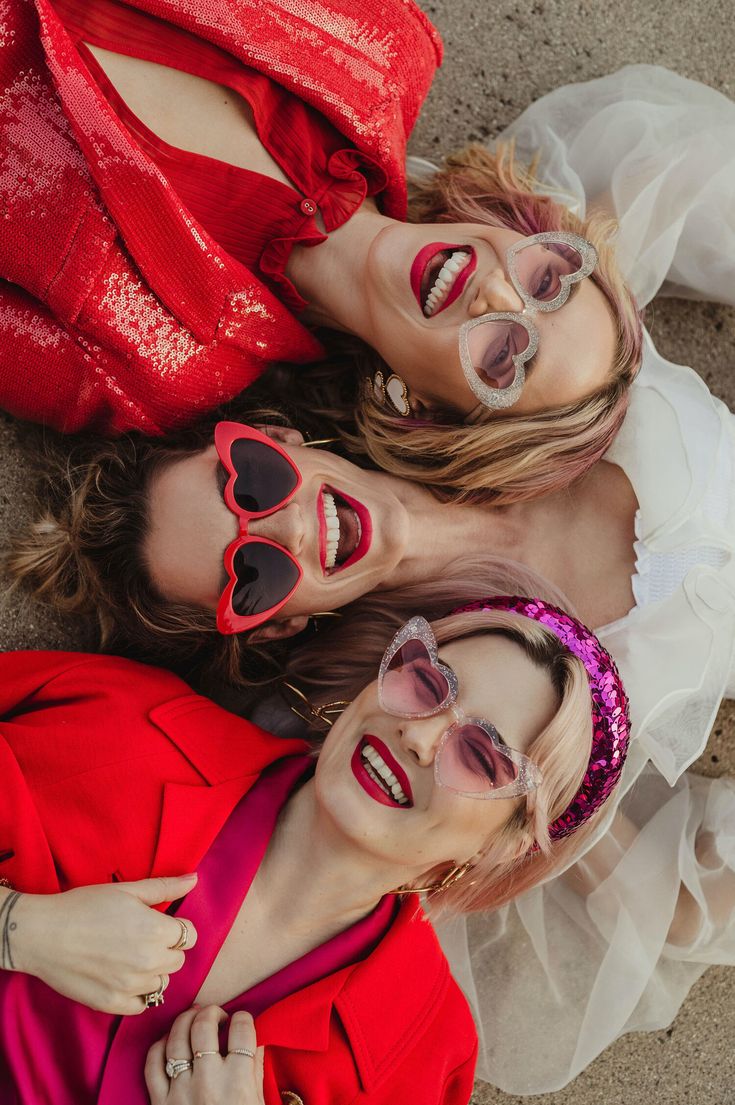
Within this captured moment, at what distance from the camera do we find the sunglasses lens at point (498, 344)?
2.12m

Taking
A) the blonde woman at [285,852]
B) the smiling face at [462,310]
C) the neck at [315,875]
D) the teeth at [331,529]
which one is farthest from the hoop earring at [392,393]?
the neck at [315,875]

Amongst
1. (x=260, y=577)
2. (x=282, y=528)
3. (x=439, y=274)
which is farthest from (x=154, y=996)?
(x=439, y=274)

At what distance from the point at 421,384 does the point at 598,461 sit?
1.80ft

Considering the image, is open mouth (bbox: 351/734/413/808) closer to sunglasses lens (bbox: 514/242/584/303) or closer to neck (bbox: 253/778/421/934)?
neck (bbox: 253/778/421/934)

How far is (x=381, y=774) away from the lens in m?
1.97

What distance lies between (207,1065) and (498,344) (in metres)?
1.60

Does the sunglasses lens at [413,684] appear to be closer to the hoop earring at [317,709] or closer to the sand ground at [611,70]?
the hoop earring at [317,709]

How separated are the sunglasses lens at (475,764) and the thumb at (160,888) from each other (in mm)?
588

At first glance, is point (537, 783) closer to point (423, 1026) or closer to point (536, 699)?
point (536, 699)

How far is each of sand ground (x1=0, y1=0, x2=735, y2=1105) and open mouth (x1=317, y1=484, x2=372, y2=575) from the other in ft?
4.14

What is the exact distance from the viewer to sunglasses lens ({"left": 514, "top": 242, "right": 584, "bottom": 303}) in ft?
7.04

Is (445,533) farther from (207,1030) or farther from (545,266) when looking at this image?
(207,1030)

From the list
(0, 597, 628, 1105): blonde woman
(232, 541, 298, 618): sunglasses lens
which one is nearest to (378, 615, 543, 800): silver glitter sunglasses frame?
(0, 597, 628, 1105): blonde woman

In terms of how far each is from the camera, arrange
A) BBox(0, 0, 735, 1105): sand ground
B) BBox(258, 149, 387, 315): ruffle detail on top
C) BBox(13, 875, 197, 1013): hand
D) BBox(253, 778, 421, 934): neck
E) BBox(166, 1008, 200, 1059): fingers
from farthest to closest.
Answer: BBox(0, 0, 735, 1105): sand ground
BBox(258, 149, 387, 315): ruffle detail on top
BBox(253, 778, 421, 934): neck
BBox(166, 1008, 200, 1059): fingers
BBox(13, 875, 197, 1013): hand
